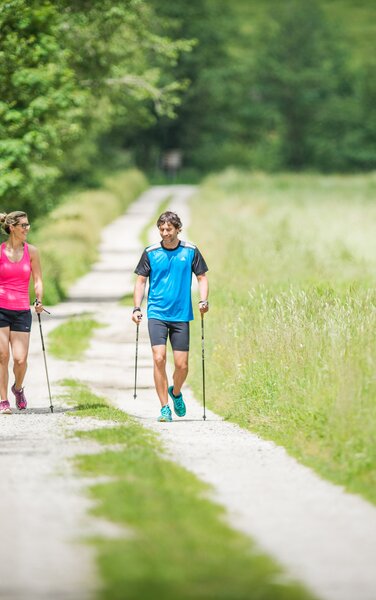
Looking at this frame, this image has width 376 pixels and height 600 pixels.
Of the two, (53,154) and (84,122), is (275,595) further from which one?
(84,122)

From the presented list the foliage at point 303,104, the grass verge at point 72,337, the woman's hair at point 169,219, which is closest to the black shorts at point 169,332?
the woman's hair at point 169,219

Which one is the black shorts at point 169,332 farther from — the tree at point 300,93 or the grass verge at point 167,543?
the tree at point 300,93

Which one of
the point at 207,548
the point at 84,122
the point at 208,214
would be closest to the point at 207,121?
the point at 208,214

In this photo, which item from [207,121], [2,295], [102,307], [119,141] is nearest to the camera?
[2,295]

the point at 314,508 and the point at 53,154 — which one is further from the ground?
the point at 53,154

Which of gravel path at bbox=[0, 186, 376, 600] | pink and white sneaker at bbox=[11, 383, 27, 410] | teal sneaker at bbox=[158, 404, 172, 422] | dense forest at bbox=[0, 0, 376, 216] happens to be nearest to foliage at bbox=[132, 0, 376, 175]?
dense forest at bbox=[0, 0, 376, 216]

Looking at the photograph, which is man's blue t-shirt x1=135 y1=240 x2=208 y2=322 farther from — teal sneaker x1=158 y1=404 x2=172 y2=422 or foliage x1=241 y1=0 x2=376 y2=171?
foliage x1=241 y1=0 x2=376 y2=171

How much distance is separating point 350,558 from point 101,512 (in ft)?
5.20

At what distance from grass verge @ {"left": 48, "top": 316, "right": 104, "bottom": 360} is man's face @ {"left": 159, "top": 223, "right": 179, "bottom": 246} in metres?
6.71

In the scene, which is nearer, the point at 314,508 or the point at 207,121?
the point at 314,508

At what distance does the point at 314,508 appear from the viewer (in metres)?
7.85

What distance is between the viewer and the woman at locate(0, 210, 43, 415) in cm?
1282

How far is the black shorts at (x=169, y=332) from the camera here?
12469 millimetres

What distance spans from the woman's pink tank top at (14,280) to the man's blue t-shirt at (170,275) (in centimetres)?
128
